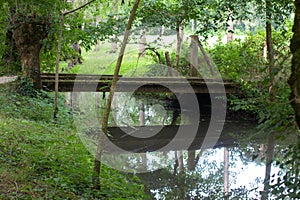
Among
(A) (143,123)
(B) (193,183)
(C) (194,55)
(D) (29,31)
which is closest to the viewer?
(B) (193,183)

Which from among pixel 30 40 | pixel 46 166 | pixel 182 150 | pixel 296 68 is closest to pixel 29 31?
pixel 30 40

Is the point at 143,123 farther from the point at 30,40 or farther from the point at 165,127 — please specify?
the point at 30,40

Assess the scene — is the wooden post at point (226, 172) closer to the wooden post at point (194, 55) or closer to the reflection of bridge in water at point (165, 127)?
the reflection of bridge in water at point (165, 127)

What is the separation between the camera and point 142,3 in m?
12.5

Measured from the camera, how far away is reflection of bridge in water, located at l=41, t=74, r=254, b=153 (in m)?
10.3

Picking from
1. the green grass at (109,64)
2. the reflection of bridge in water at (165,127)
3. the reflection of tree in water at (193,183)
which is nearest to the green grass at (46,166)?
the reflection of tree in water at (193,183)

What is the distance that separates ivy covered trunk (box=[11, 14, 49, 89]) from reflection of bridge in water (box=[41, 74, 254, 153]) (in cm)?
88

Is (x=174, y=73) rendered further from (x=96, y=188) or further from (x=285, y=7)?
(x=96, y=188)

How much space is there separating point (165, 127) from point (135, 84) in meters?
1.41

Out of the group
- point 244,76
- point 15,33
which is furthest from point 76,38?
point 244,76

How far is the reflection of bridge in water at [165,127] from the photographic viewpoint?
10.3 metres

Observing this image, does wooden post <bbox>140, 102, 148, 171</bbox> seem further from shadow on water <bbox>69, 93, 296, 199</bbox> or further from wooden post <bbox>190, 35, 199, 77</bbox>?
wooden post <bbox>190, 35, 199, 77</bbox>

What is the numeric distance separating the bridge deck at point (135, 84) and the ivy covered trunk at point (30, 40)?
0.86m

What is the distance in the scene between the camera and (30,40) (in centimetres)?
1010
